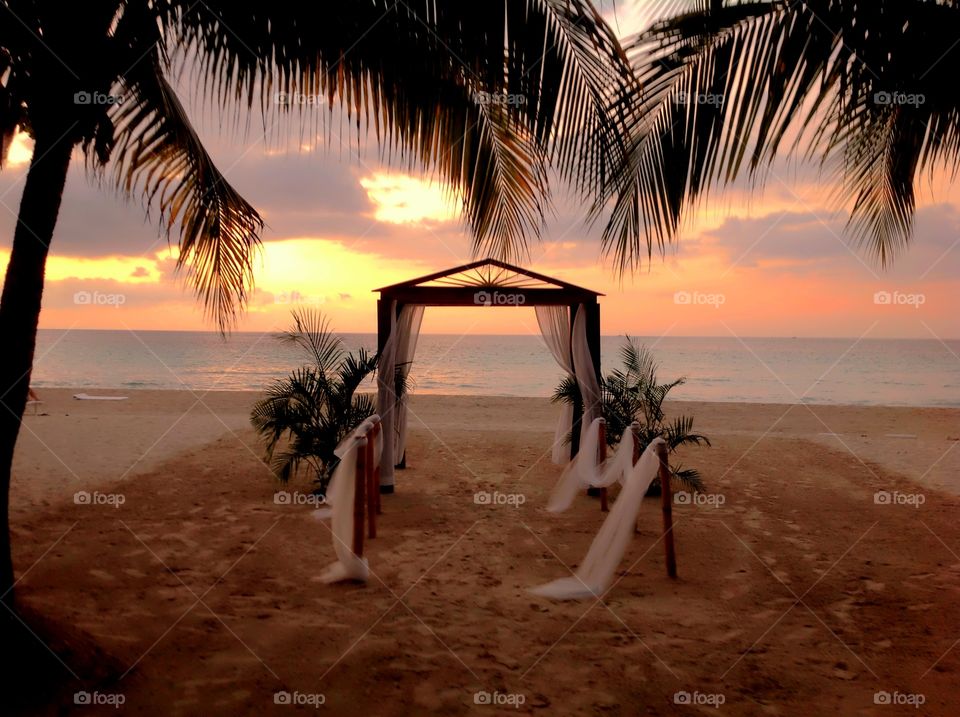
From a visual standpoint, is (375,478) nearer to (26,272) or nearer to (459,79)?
(26,272)

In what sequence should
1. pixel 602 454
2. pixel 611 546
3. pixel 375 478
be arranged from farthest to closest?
pixel 602 454
pixel 375 478
pixel 611 546

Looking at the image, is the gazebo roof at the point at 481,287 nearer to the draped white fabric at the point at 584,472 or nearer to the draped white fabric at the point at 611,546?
the draped white fabric at the point at 584,472

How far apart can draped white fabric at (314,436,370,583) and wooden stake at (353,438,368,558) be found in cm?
3

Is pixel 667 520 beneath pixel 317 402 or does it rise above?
beneath

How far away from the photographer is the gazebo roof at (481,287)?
858 centimetres

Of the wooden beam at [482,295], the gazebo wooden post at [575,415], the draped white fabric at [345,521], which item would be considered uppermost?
the wooden beam at [482,295]

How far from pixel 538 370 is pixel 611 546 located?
4153 cm

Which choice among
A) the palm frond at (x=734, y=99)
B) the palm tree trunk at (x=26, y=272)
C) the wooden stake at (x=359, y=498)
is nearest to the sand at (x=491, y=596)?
the wooden stake at (x=359, y=498)

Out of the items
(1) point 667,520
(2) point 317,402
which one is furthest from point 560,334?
(1) point 667,520

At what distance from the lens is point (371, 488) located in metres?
6.75

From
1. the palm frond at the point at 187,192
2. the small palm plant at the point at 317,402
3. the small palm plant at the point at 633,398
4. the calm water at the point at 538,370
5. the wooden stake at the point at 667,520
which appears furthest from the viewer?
the calm water at the point at 538,370

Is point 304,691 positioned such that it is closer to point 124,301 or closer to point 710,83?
point 710,83

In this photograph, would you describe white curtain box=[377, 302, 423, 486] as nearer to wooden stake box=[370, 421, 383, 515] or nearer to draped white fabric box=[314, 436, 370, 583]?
wooden stake box=[370, 421, 383, 515]

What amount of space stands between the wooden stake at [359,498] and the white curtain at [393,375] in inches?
111
